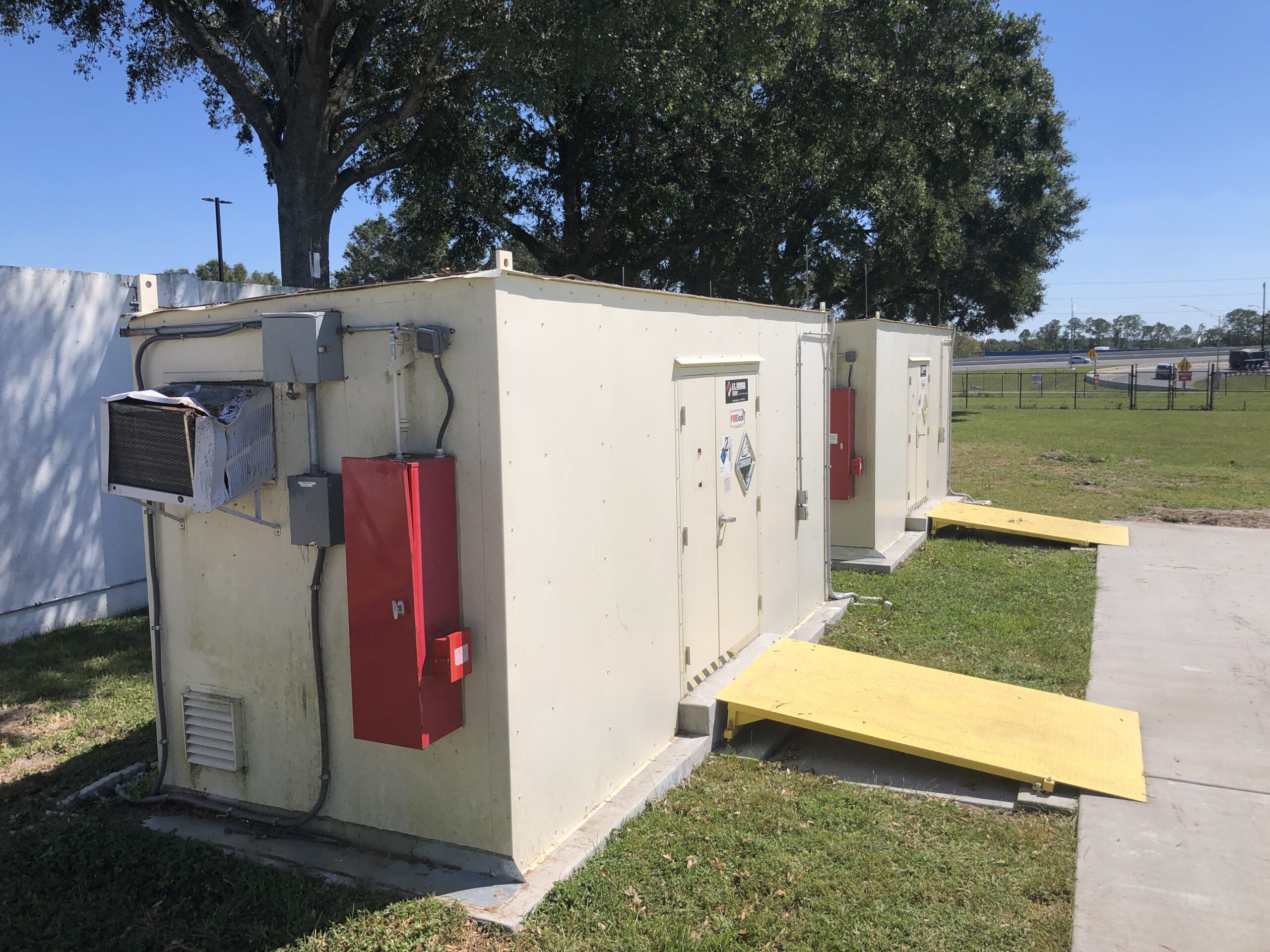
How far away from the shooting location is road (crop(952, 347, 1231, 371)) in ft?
281

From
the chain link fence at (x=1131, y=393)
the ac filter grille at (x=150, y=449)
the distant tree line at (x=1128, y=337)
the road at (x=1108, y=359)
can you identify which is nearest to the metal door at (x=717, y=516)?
the ac filter grille at (x=150, y=449)

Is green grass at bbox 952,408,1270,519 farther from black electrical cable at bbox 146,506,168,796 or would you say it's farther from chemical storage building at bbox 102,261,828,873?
black electrical cable at bbox 146,506,168,796

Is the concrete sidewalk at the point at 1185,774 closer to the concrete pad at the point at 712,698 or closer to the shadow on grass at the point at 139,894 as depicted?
the concrete pad at the point at 712,698

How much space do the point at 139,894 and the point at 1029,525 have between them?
34.0 ft

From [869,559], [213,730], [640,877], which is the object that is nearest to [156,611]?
[213,730]

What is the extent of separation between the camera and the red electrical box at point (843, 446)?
9.85 meters

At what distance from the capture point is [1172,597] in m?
Answer: 8.86

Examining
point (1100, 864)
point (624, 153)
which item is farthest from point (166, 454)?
point (624, 153)

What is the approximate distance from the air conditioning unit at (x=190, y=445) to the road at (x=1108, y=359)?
7888 cm

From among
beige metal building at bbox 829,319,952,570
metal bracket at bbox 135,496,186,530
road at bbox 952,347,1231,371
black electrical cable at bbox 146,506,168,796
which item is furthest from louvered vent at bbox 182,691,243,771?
road at bbox 952,347,1231,371

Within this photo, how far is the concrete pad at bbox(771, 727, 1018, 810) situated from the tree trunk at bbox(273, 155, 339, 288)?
32.0 feet

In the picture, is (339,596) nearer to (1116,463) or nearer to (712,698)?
(712,698)

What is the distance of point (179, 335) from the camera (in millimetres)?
4547

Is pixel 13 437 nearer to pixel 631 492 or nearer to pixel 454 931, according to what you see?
pixel 631 492
